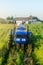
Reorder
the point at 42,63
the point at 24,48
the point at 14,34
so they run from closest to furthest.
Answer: the point at 42,63 → the point at 24,48 → the point at 14,34

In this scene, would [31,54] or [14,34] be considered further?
[14,34]

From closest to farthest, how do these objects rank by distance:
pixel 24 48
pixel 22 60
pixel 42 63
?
pixel 42 63 < pixel 22 60 < pixel 24 48

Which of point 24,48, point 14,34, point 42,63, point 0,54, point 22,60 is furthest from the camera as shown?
point 14,34

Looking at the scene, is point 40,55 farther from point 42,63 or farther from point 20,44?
point 20,44

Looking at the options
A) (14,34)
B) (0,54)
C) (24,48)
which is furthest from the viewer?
(14,34)

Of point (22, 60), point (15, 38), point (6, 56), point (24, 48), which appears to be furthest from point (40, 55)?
point (15, 38)

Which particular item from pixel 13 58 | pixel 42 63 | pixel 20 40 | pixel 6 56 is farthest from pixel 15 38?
pixel 42 63

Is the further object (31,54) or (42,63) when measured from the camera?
(31,54)

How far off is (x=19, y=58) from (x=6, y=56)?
1.54 m

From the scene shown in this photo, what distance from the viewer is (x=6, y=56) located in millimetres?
13797

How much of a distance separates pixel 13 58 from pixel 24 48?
11.0 feet

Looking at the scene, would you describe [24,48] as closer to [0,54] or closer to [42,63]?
[0,54]

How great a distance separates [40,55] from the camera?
12.6m

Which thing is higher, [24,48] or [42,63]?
[42,63]
